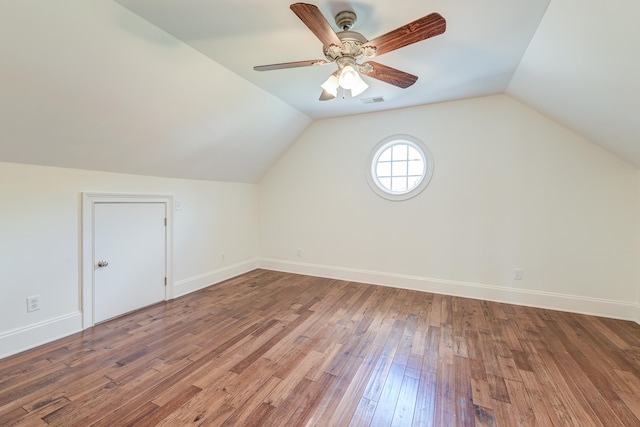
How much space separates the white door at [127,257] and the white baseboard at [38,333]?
0.63 feet

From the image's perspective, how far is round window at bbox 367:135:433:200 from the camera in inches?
145

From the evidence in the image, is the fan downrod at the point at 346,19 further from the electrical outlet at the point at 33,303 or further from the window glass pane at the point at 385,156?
the electrical outlet at the point at 33,303

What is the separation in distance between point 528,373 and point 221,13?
3.33 m

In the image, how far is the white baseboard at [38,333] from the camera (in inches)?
85.1

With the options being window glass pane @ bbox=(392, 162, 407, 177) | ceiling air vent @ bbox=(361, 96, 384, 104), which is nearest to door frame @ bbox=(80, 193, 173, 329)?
ceiling air vent @ bbox=(361, 96, 384, 104)

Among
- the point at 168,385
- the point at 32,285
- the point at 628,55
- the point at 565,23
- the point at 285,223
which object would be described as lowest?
the point at 168,385

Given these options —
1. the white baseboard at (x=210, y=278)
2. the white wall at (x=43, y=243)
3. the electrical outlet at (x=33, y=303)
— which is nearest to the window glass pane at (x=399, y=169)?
the white baseboard at (x=210, y=278)

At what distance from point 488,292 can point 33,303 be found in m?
4.61

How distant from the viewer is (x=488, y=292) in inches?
132

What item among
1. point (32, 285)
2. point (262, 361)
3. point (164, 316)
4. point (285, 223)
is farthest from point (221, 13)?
point (285, 223)

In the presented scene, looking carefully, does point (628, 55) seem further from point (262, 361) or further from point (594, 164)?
point (262, 361)

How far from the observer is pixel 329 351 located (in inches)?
89.8

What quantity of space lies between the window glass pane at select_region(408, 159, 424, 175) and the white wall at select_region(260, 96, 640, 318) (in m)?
0.23

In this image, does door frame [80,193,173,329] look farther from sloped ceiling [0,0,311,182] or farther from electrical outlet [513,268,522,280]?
electrical outlet [513,268,522,280]
